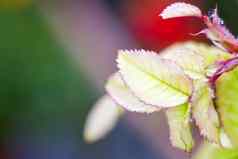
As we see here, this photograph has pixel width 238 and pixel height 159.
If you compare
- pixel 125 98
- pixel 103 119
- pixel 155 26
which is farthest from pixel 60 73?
pixel 125 98

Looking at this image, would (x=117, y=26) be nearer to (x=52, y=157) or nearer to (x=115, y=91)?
(x=52, y=157)

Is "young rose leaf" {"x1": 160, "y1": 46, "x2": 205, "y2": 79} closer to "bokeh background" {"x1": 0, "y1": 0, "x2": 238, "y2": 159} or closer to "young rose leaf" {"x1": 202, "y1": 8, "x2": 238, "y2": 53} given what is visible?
"young rose leaf" {"x1": 202, "y1": 8, "x2": 238, "y2": 53}

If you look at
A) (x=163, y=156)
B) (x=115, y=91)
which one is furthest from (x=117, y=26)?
(x=115, y=91)

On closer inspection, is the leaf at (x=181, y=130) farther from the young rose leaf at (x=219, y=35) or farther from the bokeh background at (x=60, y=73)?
the bokeh background at (x=60, y=73)

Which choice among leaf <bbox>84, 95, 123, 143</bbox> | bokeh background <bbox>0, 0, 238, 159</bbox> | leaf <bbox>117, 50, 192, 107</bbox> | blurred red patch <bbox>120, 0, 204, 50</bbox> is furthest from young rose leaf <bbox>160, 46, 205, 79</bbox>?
bokeh background <bbox>0, 0, 238, 159</bbox>

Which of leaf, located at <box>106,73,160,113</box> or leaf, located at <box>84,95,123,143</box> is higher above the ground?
leaf, located at <box>106,73,160,113</box>

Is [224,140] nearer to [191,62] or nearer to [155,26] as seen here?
[191,62]

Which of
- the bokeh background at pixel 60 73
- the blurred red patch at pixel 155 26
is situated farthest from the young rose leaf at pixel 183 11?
the bokeh background at pixel 60 73
